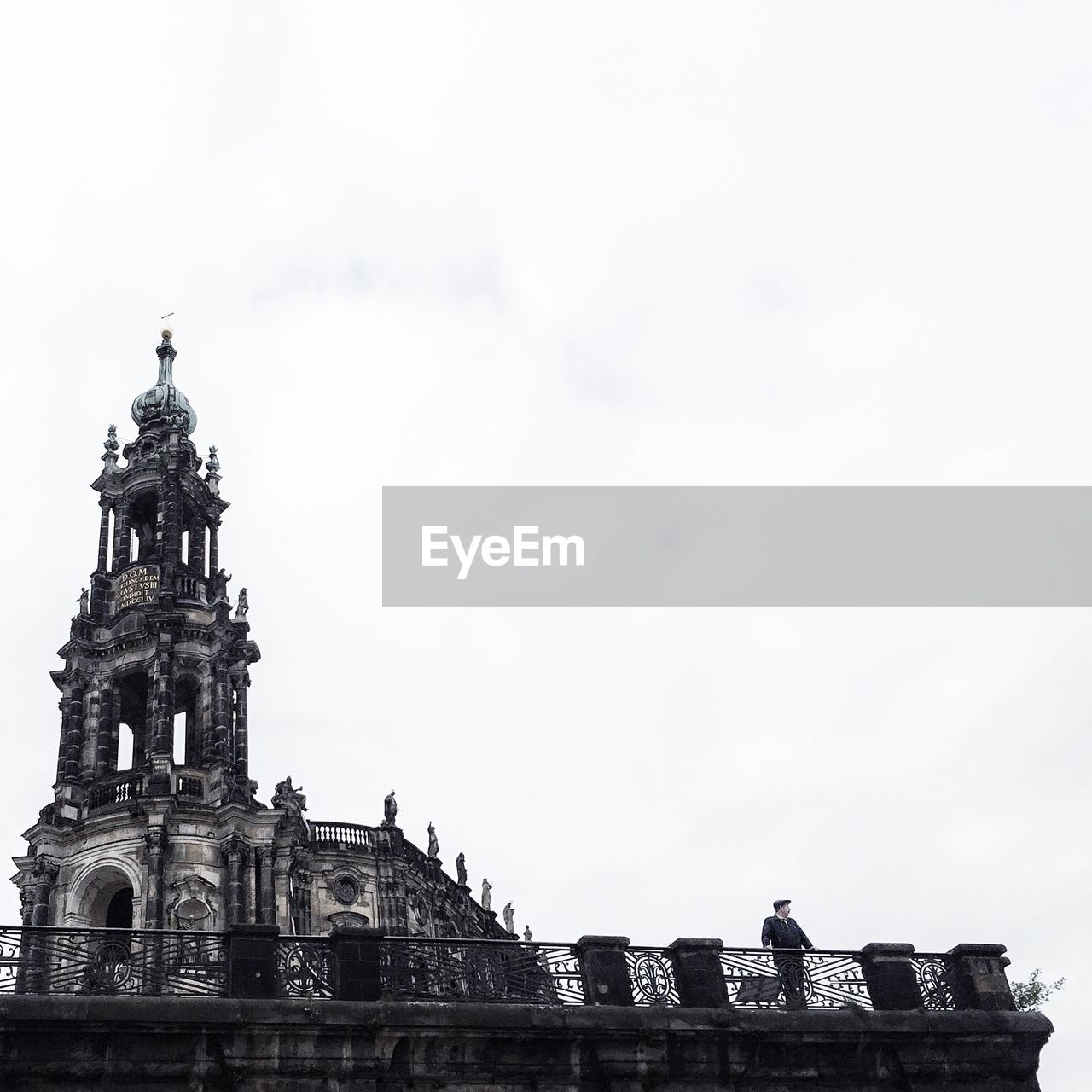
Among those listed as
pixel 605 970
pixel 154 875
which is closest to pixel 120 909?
pixel 154 875

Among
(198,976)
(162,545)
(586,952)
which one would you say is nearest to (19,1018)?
(198,976)

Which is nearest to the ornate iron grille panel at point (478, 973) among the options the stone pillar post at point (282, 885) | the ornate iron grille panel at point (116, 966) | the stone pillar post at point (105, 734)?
the ornate iron grille panel at point (116, 966)

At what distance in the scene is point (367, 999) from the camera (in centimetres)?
1580

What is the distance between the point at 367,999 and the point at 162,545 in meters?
35.6

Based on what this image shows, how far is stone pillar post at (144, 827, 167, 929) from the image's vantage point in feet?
130

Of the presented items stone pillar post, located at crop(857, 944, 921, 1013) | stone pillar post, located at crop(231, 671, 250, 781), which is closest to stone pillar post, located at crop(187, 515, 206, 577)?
stone pillar post, located at crop(231, 671, 250, 781)

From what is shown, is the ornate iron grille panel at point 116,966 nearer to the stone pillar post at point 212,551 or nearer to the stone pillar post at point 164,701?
the stone pillar post at point 164,701

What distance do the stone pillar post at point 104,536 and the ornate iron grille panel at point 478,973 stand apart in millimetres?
36132

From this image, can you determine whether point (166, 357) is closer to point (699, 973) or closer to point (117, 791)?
point (117, 791)

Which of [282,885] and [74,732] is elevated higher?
[74,732]

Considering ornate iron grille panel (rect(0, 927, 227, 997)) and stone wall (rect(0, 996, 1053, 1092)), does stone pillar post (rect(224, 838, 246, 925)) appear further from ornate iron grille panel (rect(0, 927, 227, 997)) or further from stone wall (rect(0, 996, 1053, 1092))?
stone wall (rect(0, 996, 1053, 1092))

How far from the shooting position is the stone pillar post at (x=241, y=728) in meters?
45.4

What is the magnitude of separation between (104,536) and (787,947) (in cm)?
3869

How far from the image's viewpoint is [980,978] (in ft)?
59.0
